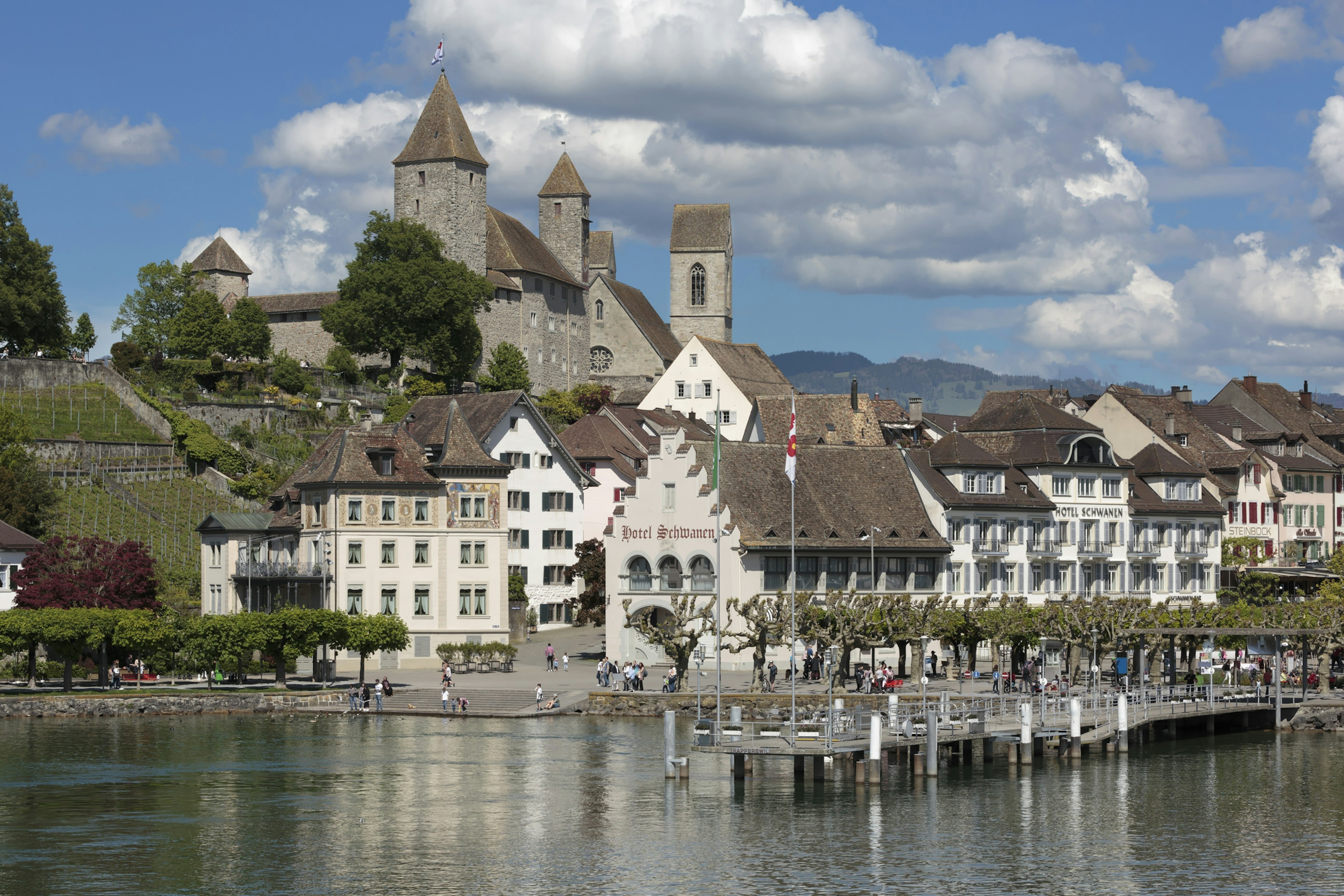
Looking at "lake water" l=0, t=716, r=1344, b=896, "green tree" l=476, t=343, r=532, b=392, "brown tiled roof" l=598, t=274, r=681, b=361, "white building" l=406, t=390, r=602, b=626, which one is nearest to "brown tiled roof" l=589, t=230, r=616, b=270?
"brown tiled roof" l=598, t=274, r=681, b=361

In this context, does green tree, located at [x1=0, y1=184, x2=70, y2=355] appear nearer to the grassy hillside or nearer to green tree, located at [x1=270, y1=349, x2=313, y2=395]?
the grassy hillside

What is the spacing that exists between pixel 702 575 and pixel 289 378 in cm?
6037

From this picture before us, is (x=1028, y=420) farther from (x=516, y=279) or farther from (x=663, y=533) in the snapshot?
(x=516, y=279)

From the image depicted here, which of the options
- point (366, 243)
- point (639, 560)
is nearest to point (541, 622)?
point (639, 560)

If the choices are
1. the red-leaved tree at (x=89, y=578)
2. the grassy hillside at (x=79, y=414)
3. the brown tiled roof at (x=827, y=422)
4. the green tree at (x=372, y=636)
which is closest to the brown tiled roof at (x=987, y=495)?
the brown tiled roof at (x=827, y=422)

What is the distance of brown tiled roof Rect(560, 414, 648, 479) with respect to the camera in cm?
11562

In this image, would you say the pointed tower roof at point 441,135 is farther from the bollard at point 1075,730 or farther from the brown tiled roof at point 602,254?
the bollard at point 1075,730

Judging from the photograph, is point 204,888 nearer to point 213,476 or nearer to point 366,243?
point 213,476

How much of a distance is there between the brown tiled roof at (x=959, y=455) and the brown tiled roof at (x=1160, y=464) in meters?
10.9

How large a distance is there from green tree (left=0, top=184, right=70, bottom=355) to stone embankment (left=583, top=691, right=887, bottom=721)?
6163 centimetres

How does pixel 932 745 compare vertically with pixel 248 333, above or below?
below

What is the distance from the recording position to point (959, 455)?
96.8 metres

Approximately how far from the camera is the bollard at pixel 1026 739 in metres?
61.6

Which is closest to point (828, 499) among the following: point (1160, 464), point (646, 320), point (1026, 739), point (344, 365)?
Answer: point (1160, 464)
